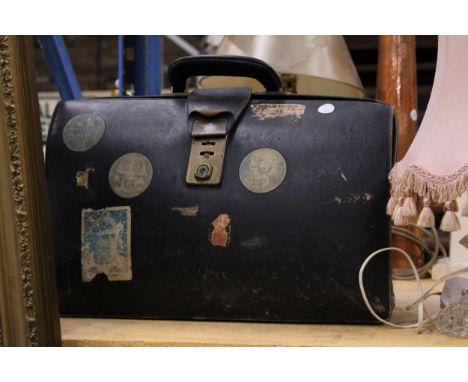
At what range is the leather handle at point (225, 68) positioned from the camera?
81cm

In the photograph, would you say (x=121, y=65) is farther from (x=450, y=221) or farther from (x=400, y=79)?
(x=450, y=221)

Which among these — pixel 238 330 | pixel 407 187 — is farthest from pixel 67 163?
pixel 407 187

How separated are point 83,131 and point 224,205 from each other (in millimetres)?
223

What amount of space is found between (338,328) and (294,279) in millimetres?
77

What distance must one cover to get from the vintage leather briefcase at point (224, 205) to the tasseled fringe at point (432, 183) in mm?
56

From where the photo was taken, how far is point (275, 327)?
73cm

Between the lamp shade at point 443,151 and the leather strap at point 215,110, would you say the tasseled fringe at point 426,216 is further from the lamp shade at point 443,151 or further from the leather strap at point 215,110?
the leather strap at point 215,110

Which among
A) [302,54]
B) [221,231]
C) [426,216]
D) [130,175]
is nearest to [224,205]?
[221,231]

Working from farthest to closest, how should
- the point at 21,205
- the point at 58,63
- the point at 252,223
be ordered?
the point at 58,63 < the point at 252,223 < the point at 21,205

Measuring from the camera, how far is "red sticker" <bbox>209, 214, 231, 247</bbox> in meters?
0.74

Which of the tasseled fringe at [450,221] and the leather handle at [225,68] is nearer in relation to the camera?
the tasseled fringe at [450,221]

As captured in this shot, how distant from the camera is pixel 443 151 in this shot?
64 cm

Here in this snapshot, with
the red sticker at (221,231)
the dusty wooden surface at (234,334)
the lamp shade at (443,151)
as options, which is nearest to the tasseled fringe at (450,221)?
the lamp shade at (443,151)
